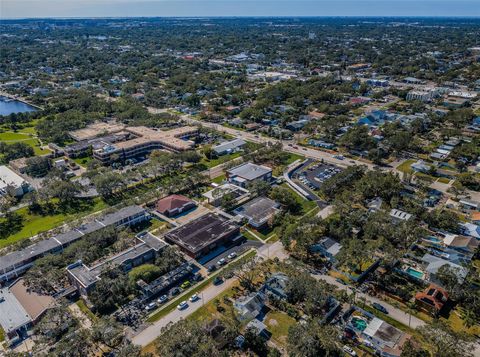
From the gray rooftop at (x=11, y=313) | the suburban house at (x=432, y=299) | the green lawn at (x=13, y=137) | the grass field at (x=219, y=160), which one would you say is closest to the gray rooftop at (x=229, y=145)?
the grass field at (x=219, y=160)

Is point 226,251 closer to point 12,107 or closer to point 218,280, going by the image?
point 218,280

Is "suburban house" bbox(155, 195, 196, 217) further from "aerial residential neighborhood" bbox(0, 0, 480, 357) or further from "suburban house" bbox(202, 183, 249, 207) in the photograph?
"suburban house" bbox(202, 183, 249, 207)

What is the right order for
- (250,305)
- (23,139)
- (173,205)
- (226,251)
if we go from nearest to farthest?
1. (250,305)
2. (226,251)
3. (173,205)
4. (23,139)

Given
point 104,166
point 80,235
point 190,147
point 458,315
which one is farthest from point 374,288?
point 104,166

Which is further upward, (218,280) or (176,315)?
(176,315)

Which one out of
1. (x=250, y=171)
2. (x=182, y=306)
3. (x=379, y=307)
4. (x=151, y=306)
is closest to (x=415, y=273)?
(x=379, y=307)

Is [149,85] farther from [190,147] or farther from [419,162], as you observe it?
[419,162]

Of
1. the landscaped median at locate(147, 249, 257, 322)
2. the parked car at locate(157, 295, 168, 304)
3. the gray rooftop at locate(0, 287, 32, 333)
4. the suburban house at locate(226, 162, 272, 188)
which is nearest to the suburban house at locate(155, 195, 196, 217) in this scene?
the suburban house at locate(226, 162, 272, 188)
